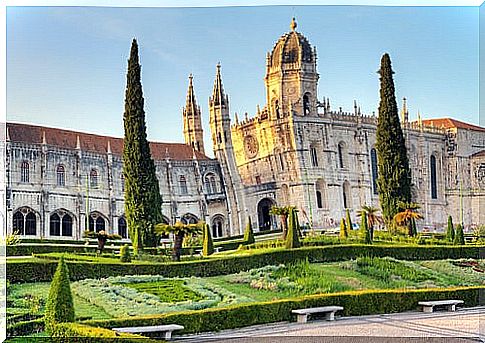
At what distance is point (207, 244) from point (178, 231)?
55 cm

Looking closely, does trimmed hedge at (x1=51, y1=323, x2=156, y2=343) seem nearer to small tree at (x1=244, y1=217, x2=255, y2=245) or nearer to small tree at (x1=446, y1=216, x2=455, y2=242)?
small tree at (x1=244, y1=217, x2=255, y2=245)

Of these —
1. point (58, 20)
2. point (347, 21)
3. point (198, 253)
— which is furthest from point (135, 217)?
point (347, 21)

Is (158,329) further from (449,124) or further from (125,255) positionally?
(449,124)

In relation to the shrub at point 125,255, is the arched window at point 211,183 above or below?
above

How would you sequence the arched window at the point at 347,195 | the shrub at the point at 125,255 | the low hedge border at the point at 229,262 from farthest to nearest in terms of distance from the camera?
the arched window at the point at 347,195
the shrub at the point at 125,255
the low hedge border at the point at 229,262

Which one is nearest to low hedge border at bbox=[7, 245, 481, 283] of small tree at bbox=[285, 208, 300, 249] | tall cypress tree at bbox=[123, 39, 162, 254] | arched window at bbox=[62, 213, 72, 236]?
small tree at bbox=[285, 208, 300, 249]

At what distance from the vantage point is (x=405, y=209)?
14.3 meters

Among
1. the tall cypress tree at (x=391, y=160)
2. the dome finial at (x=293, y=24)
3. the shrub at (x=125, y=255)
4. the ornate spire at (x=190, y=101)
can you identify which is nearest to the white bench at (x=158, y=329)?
the shrub at (x=125, y=255)

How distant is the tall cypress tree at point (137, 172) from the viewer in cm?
1297

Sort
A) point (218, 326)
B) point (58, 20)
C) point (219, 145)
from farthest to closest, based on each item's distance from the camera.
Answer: point (219, 145), point (58, 20), point (218, 326)

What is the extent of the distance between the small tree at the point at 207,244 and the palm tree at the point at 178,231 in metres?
0.15

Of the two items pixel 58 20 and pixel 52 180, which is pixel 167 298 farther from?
pixel 58 20

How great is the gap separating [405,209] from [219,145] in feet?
11.1

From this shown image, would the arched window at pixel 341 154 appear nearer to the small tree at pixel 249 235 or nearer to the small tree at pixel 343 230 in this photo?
the small tree at pixel 343 230
